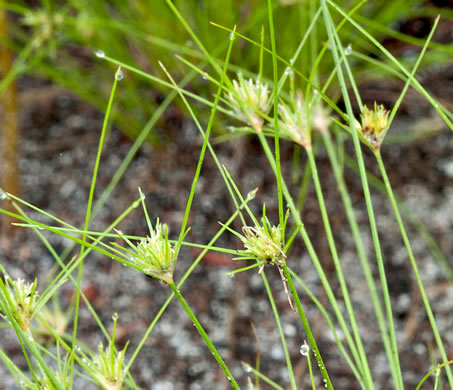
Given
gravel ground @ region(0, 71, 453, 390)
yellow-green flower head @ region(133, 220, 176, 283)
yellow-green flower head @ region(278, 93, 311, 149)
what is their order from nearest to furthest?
1. yellow-green flower head @ region(133, 220, 176, 283)
2. yellow-green flower head @ region(278, 93, 311, 149)
3. gravel ground @ region(0, 71, 453, 390)

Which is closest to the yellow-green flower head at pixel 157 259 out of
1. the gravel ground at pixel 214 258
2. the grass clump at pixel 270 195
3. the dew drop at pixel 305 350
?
the grass clump at pixel 270 195

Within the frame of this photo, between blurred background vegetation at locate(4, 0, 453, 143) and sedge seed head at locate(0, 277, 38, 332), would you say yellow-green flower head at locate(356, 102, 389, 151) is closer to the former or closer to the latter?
sedge seed head at locate(0, 277, 38, 332)

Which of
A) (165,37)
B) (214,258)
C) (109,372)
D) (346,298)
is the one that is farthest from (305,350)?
(165,37)

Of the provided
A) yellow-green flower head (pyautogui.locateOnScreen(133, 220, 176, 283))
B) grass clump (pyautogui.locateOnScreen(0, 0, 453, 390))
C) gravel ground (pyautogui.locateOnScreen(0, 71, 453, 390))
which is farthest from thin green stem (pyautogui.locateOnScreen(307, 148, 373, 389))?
gravel ground (pyautogui.locateOnScreen(0, 71, 453, 390))

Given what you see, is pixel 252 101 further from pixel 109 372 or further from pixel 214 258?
pixel 214 258

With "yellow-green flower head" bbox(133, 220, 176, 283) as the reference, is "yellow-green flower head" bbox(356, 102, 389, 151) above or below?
above

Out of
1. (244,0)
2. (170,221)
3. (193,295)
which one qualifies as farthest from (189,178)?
(244,0)

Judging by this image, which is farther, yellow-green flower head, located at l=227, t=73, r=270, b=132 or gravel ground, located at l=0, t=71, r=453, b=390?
gravel ground, located at l=0, t=71, r=453, b=390
